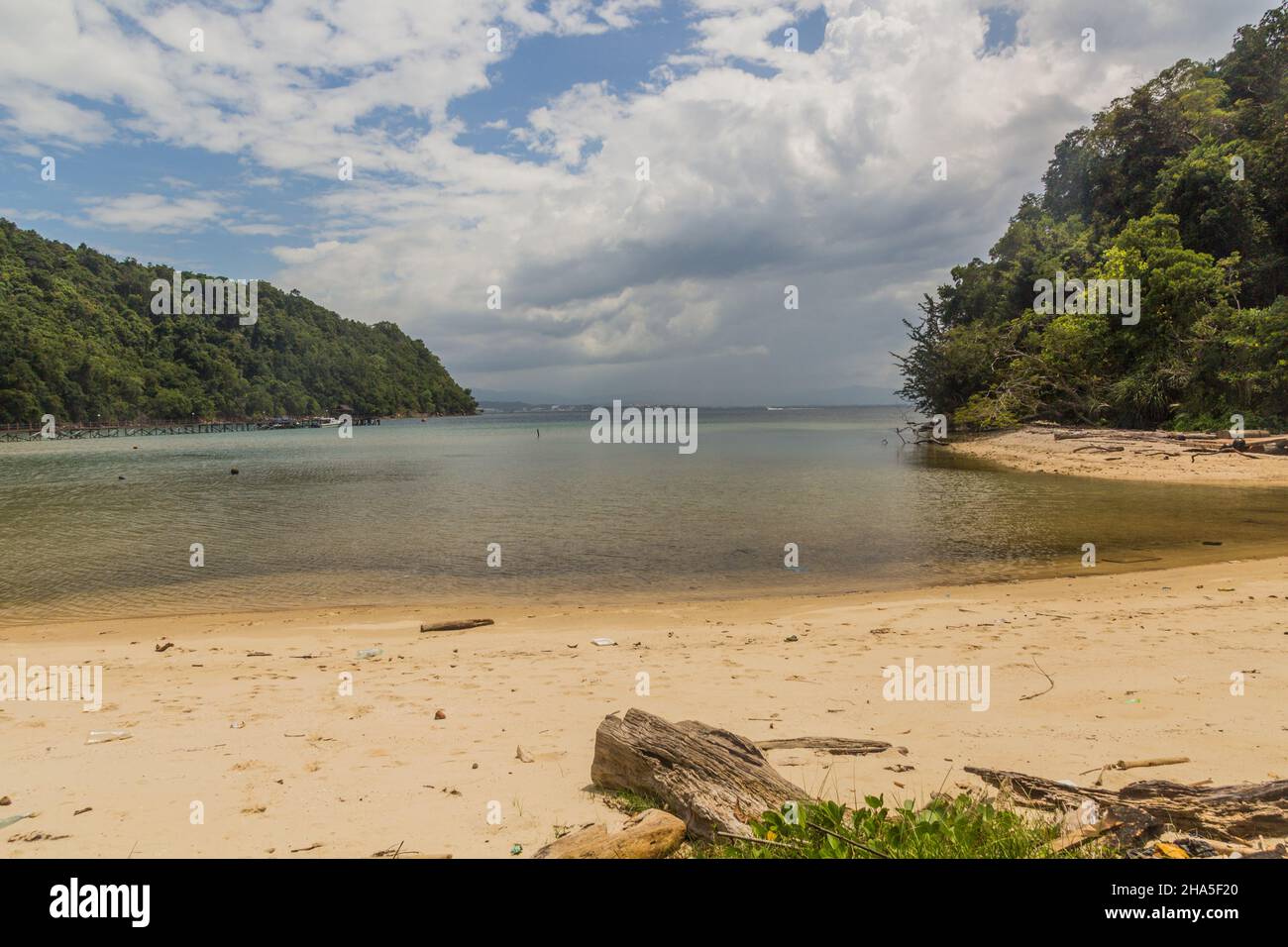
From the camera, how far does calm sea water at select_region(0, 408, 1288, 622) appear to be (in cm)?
1661

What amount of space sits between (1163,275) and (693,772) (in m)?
50.6

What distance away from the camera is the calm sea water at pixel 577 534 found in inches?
654

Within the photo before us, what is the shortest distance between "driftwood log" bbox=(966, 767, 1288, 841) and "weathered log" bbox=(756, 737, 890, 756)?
1.67m

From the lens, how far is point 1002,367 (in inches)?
2340

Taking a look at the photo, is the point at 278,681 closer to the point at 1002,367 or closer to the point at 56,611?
the point at 56,611

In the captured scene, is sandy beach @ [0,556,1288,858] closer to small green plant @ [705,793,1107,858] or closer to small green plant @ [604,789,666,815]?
small green plant @ [604,789,666,815]

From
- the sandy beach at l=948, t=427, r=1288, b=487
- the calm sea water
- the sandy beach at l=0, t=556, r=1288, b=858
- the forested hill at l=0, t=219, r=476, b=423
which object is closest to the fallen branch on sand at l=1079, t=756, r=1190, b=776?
the sandy beach at l=0, t=556, r=1288, b=858

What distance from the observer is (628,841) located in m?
3.99

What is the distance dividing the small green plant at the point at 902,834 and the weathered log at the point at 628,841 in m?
0.32

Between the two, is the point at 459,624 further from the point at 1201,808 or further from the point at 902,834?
the point at 1201,808

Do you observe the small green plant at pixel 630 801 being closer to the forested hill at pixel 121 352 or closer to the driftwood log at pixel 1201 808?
the driftwood log at pixel 1201 808

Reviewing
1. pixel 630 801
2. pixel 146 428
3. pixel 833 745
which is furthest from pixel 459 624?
pixel 146 428
